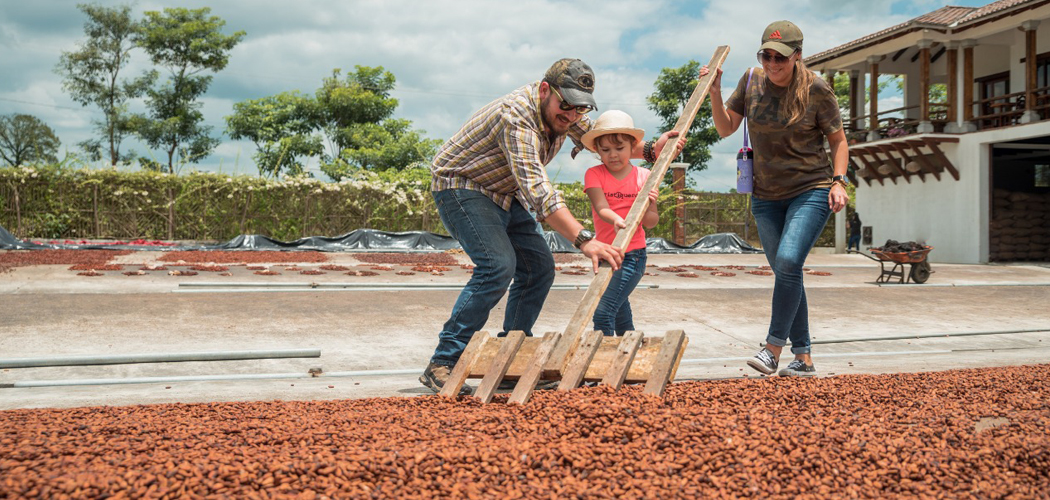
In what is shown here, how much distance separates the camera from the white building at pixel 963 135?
18.6 m

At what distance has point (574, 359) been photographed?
10.3 feet

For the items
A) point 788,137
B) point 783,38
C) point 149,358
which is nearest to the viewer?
point 783,38

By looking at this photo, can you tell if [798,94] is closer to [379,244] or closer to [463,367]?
[463,367]

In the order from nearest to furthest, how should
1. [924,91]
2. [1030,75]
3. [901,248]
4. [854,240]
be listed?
[901,248], [1030,75], [924,91], [854,240]

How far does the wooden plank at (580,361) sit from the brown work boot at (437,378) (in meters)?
0.57

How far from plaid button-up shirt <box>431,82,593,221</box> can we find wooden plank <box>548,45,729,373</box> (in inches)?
13.4

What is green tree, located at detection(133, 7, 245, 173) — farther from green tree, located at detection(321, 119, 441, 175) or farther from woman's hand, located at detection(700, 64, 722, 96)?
woman's hand, located at detection(700, 64, 722, 96)

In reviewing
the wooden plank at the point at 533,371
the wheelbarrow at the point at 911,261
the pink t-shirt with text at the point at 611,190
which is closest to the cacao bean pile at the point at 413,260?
the wheelbarrow at the point at 911,261

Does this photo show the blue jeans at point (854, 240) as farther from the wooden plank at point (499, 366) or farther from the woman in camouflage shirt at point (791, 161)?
the wooden plank at point (499, 366)

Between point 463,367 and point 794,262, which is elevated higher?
point 794,262

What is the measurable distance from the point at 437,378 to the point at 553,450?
54.6 inches

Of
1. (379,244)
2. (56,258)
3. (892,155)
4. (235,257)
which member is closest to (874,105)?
(892,155)

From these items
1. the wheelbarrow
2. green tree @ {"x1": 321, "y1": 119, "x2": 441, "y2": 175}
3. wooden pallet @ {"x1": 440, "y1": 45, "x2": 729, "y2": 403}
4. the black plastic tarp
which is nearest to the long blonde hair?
wooden pallet @ {"x1": 440, "y1": 45, "x2": 729, "y2": 403}

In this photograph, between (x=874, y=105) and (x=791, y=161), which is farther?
(x=874, y=105)
